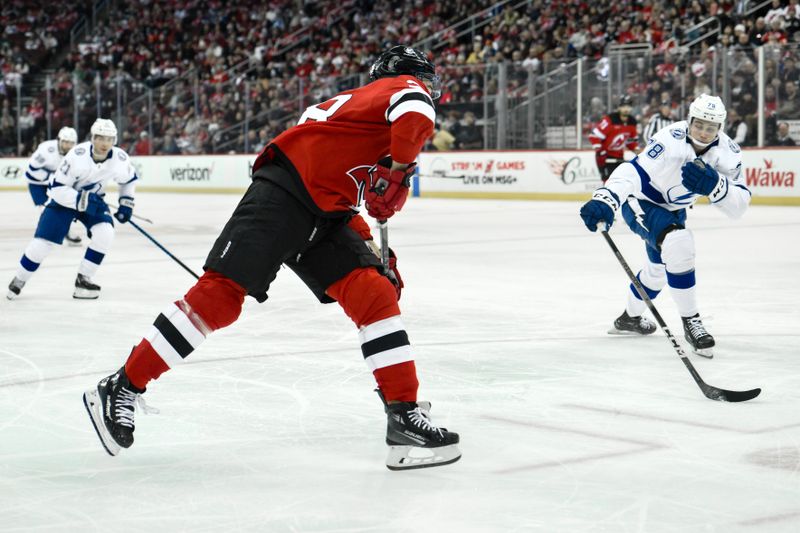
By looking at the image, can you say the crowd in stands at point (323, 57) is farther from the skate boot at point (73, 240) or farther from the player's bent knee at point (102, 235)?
the player's bent knee at point (102, 235)

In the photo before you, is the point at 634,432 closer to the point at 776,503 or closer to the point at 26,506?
the point at 776,503

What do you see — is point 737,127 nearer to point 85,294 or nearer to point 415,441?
point 85,294

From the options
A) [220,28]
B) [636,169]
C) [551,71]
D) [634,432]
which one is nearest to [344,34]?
[220,28]

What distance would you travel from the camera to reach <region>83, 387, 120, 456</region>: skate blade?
3162 mm

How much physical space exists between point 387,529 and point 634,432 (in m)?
1.18

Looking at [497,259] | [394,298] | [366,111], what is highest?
[366,111]

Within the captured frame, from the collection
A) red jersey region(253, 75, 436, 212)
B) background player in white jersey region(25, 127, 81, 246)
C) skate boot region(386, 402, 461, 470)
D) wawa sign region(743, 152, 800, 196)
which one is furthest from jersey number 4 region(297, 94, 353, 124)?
wawa sign region(743, 152, 800, 196)

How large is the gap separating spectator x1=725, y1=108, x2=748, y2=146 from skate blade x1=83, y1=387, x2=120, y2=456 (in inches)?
515

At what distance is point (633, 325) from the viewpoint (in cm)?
538

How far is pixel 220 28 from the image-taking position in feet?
88.6

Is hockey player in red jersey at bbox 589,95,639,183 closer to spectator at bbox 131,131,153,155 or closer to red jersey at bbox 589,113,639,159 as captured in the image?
red jersey at bbox 589,113,639,159

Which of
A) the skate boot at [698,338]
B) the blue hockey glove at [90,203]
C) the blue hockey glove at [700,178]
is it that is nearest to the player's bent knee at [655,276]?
the skate boot at [698,338]

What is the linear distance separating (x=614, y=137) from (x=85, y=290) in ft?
27.7

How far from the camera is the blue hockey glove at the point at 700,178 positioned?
184 inches
